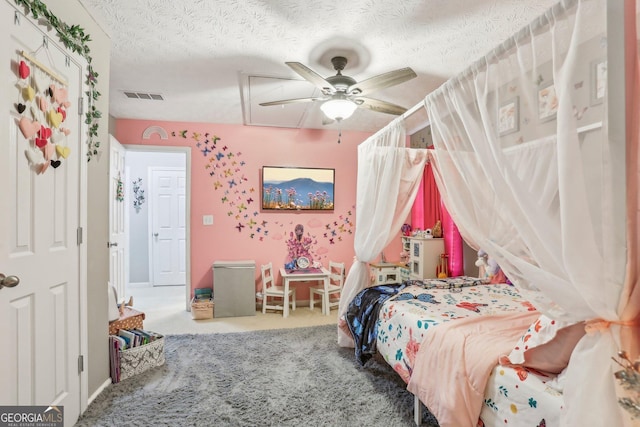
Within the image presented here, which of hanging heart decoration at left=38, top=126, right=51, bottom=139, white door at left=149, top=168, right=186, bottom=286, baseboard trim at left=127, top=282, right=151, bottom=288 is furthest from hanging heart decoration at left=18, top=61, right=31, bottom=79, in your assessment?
baseboard trim at left=127, top=282, right=151, bottom=288

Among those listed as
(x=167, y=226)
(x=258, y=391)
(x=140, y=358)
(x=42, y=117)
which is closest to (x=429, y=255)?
(x=258, y=391)

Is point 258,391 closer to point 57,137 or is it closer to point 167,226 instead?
point 57,137

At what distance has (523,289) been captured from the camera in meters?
1.25

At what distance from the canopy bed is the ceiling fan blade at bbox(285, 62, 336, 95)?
101 centimetres

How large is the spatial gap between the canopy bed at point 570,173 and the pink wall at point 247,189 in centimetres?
303

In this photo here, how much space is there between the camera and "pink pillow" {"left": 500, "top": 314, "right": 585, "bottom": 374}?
119 centimetres

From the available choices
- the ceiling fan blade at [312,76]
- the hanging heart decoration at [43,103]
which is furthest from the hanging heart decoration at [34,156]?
the ceiling fan blade at [312,76]

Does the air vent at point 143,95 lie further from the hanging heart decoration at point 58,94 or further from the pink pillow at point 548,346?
the pink pillow at point 548,346

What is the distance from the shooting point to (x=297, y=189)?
14.6ft

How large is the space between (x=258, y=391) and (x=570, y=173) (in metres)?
2.19

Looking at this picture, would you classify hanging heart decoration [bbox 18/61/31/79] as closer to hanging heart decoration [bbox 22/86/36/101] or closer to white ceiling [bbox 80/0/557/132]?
hanging heart decoration [bbox 22/86/36/101]

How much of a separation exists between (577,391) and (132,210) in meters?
6.25

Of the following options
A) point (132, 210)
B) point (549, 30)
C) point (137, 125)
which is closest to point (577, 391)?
point (549, 30)

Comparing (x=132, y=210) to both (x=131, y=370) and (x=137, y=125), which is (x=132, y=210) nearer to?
(x=137, y=125)
